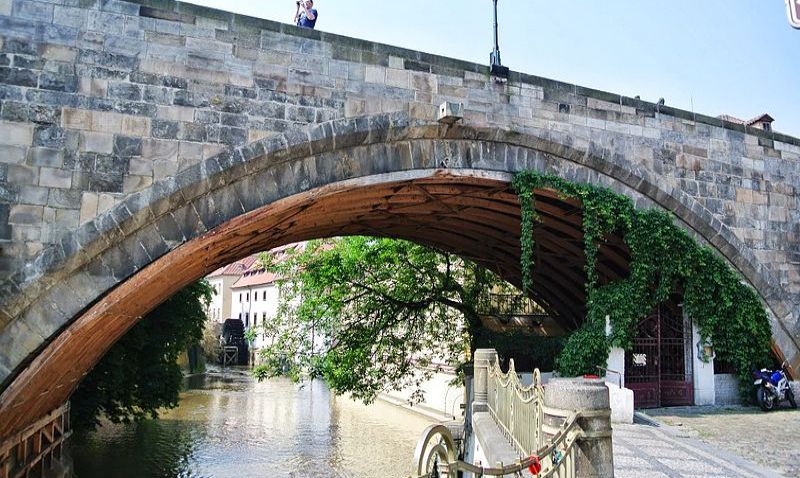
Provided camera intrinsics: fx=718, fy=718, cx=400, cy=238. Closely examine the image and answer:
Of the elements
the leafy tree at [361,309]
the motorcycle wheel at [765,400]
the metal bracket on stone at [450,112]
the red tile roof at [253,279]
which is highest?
the red tile roof at [253,279]

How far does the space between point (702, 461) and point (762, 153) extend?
8.28 metres

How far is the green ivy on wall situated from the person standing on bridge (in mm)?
4517

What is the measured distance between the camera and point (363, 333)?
1853 cm

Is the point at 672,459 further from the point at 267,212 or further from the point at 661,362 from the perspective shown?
the point at 661,362

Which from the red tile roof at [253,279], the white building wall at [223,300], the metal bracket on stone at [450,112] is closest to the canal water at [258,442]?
the metal bracket on stone at [450,112]

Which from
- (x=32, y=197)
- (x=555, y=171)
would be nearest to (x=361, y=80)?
(x=555, y=171)

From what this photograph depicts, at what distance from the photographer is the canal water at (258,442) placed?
1684cm

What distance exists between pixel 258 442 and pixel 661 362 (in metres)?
12.0

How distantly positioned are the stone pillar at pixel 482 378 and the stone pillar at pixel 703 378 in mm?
4231

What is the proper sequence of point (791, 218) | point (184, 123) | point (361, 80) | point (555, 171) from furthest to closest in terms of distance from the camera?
point (791, 218) < point (555, 171) < point (361, 80) < point (184, 123)

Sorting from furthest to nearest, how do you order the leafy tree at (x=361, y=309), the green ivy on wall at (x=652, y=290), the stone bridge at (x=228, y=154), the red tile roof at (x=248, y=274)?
the red tile roof at (x=248, y=274)
the leafy tree at (x=361, y=309)
the green ivy on wall at (x=652, y=290)
the stone bridge at (x=228, y=154)

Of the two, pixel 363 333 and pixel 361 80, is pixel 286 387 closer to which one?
pixel 363 333

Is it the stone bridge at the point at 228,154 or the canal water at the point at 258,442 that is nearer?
the stone bridge at the point at 228,154

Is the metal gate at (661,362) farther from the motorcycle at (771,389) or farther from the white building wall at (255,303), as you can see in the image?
the white building wall at (255,303)
